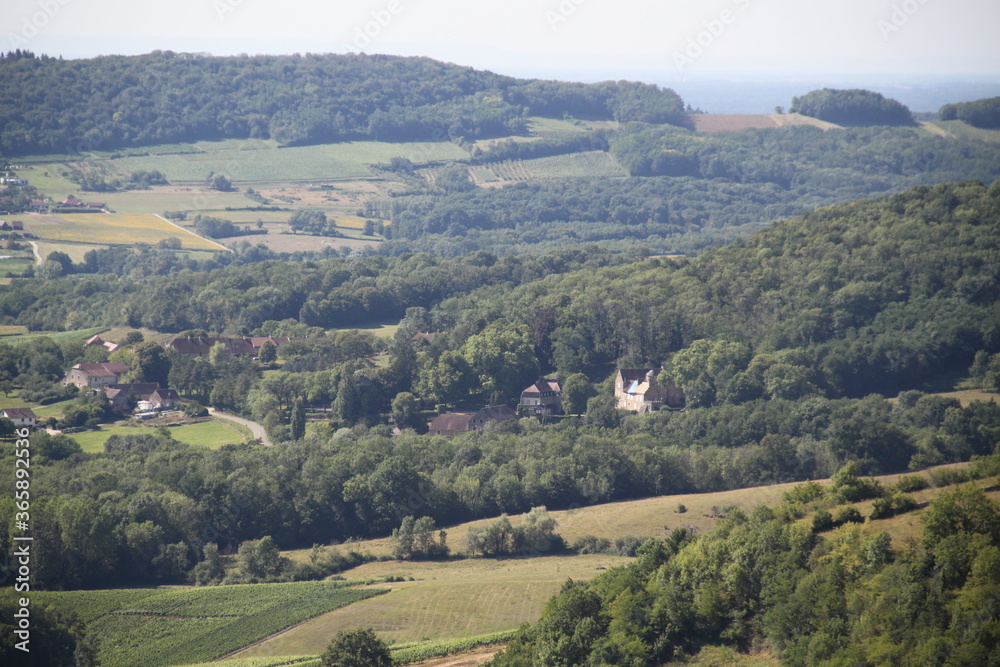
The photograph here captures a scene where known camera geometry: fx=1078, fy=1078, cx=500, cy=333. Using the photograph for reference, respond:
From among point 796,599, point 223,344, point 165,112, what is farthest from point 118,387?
point 165,112

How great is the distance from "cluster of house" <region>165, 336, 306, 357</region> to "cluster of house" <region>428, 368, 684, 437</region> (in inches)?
783

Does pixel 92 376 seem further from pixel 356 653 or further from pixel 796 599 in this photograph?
pixel 796 599

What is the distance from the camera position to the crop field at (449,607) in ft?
123

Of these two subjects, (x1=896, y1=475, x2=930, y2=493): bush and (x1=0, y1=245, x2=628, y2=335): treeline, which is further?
(x1=0, y1=245, x2=628, y2=335): treeline

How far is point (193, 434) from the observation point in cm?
6756

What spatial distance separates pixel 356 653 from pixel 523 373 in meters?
45.4

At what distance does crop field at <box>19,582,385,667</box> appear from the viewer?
37531mm

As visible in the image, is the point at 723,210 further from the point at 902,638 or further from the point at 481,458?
the point at 902,638

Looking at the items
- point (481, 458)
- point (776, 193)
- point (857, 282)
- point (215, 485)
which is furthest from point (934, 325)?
point (776, 193)

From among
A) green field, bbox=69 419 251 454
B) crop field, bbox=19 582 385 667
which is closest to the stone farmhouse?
green field, bbox=69 419 251 454

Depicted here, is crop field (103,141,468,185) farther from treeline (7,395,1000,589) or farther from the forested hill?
treeline (7,395,1000,589)

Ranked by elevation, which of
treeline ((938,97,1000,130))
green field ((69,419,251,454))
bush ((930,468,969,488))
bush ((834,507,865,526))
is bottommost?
green field ((69,419,251,454))

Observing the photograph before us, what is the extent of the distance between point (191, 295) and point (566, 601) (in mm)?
71759

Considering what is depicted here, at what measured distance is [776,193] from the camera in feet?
626
